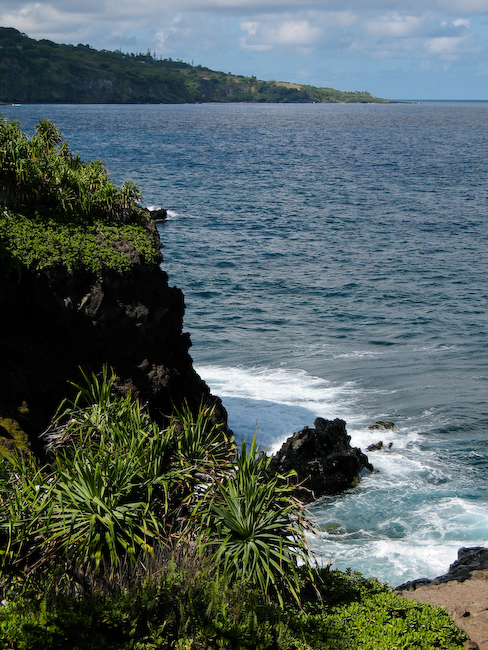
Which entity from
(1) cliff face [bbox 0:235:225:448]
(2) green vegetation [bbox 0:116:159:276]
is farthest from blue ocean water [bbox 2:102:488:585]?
(2) green vegetation [bbox 0:116:159:276]

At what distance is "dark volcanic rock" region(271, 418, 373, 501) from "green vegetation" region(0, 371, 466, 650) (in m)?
7.83

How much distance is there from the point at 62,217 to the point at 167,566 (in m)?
12.1

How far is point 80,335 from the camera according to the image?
17766 millimetres

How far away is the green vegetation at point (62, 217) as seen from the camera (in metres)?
Result: 17.2

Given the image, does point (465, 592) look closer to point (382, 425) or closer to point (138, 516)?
point (138, 516)

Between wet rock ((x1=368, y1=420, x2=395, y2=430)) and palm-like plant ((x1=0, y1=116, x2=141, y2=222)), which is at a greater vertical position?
palm-like plant ((x1=0, y1=116, x2=141, y2=222))

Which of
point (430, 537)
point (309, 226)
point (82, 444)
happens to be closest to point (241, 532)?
point (82, 444)

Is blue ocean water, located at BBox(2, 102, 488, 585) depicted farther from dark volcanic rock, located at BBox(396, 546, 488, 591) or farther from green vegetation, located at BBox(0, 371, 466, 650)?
green vegetation, located at BBox(0, 371, 466, 650)

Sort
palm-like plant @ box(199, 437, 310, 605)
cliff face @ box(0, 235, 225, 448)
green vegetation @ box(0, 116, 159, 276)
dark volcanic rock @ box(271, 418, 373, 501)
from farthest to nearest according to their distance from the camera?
dark volcanic rock @ box(271, 418, 373, 501) < green vegetation @ box(0, 116, 159, 276) < cliff face @ box(0, 235, 225, 448) < palm-like plant @ box(199, 437, 310, 605)

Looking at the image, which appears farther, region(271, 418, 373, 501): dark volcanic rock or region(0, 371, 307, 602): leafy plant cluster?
region(271, 418, 373, 501): dark volcanic rock

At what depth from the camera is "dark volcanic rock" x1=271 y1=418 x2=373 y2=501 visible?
63.0 feet

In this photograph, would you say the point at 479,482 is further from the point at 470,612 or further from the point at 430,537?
the point at 470,612

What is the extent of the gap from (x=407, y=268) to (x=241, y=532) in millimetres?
34656

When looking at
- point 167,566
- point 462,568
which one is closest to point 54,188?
point 167,566
